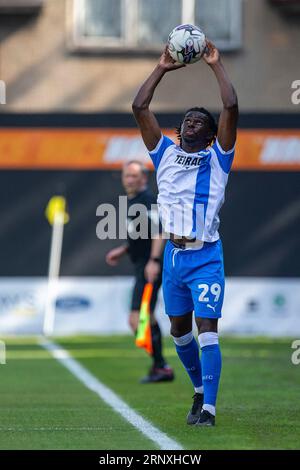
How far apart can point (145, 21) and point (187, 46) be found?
47.5ft

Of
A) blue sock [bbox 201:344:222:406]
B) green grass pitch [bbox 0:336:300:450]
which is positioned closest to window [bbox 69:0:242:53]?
green grass pitch [bbox 0:336:300:450]

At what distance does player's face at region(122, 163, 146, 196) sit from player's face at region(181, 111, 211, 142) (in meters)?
4.47

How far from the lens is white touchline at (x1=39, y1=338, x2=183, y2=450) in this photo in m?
8.15

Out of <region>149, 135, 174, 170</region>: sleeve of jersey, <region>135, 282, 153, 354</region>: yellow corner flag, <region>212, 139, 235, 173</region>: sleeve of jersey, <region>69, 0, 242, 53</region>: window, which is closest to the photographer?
<region>212, 139, 235, 173</region>: sleeve of jersey

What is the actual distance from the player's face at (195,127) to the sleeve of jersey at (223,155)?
0.44 ft

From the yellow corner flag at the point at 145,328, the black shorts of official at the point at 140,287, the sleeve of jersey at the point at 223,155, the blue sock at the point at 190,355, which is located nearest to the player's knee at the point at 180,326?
the blue sock at the point at 190,355

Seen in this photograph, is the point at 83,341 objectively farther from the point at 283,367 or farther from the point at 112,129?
the point at 283,367

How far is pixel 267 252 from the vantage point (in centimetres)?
2309

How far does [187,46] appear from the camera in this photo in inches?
356

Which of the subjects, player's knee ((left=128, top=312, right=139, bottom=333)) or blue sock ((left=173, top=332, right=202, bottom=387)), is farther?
player's knee ((left=128, top=312, right=139, bottom=333))

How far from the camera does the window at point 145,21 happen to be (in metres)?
23.1

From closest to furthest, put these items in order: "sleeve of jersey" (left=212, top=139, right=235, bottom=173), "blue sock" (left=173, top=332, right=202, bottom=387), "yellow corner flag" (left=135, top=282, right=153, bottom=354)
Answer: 1. "sleeve of jersey" (left=212, top=139, right=235, bottom=173)
2. "blue sock" (left=173, top=332, right=202, bottom=387)
3. "yellow corner flag" (left=135, top=282, right=153, bottom=354)

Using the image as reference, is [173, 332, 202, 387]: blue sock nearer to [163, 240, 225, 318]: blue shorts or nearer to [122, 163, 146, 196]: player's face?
[163, 240, 225, 318]: blue shorts

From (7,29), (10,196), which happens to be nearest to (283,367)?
(10,196)
